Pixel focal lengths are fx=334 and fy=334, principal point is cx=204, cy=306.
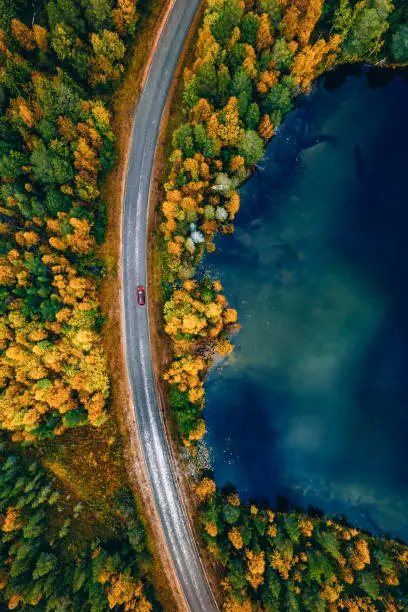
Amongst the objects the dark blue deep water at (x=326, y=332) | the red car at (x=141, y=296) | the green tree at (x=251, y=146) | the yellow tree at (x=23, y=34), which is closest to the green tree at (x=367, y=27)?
the dark blue deep water at (x=326, y=332)

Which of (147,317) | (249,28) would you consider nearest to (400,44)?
(249,28)

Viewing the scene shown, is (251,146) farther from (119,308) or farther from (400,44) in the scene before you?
(119,308)

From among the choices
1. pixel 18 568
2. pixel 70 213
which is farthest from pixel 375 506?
pixel 70 213

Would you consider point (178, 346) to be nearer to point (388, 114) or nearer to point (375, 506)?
point (375, 506)

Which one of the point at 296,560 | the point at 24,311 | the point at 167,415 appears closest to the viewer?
the point at 24,311

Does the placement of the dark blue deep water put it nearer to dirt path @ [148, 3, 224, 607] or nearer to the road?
dirt path @ [148, 3, 224, 607]

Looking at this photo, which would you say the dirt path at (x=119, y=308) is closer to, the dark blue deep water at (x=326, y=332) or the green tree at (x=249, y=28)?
the dark blue deep water at (x=326, y=332)
